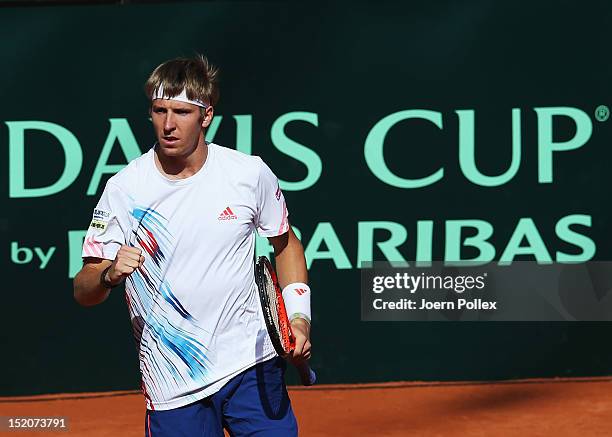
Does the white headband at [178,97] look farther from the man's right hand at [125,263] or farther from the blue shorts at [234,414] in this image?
the blue shorts at [234,414]

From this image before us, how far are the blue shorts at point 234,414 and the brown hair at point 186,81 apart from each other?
858mm

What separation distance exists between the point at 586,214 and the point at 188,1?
2861mm

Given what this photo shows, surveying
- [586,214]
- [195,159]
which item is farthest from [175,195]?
[586,214]

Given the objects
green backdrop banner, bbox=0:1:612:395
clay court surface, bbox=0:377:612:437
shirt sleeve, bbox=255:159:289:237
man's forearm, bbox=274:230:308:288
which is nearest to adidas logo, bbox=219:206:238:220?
shirt sleeve, bbox=255:159:289:237

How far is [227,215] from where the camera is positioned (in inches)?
139

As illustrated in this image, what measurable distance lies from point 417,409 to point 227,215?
3.71 m

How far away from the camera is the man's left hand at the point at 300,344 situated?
3.42 metres

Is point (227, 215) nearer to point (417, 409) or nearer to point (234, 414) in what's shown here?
point (234, 414)

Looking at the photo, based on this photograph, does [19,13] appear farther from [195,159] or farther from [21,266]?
[195,159]

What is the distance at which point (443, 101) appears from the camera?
24.0ft

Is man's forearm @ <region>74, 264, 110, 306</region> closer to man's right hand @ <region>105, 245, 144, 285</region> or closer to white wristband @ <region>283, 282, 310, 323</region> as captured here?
man's right hand @ <region>105, 245, 144, 285</region>

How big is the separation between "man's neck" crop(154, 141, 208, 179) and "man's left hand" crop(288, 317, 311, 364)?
567 millimetres

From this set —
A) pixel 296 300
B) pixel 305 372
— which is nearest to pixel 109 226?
pixel 296 300

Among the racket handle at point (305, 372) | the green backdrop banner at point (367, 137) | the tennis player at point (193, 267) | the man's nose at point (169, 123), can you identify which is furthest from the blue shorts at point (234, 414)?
the green backdrop banner at point (367, 137)
